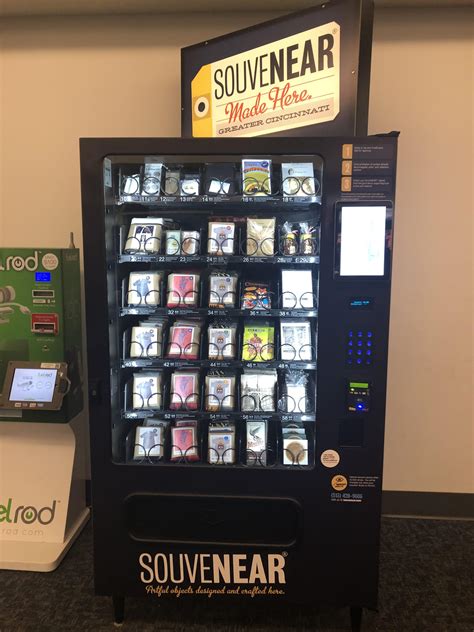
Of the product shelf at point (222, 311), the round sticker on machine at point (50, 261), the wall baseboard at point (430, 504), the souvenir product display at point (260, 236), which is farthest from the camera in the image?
the wall baseboard at point (430, 504)

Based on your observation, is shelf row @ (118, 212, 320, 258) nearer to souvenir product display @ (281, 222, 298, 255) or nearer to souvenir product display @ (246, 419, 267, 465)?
souvenir product display @ (281, 222, 298, 255)

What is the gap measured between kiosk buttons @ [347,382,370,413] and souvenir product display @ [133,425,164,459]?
0.82 m

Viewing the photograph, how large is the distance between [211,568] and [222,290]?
1132 mm

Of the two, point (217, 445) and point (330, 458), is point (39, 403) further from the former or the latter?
point (330, 458)

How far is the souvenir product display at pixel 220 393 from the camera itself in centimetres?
182

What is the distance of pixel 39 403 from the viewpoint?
85.3 inches

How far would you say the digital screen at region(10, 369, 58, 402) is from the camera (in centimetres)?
217

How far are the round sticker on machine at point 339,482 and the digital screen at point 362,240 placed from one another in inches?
30.9

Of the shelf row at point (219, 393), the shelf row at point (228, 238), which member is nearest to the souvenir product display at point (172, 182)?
the shelf row at point (228, 238)

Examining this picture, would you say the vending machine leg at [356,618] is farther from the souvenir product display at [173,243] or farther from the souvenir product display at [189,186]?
the souvenir product display at [189,186]

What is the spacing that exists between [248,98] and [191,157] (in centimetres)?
55

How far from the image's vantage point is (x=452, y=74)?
2.33 meters

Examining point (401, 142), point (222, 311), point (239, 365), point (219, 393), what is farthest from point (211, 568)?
point (401, 142)

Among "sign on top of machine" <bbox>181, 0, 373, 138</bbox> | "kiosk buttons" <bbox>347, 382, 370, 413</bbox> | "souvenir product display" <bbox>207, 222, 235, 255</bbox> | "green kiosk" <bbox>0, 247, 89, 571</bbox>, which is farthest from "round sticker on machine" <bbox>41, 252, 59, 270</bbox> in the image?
"kiosk buttons" <bbox>347, 382, 370, 413</bbox>
